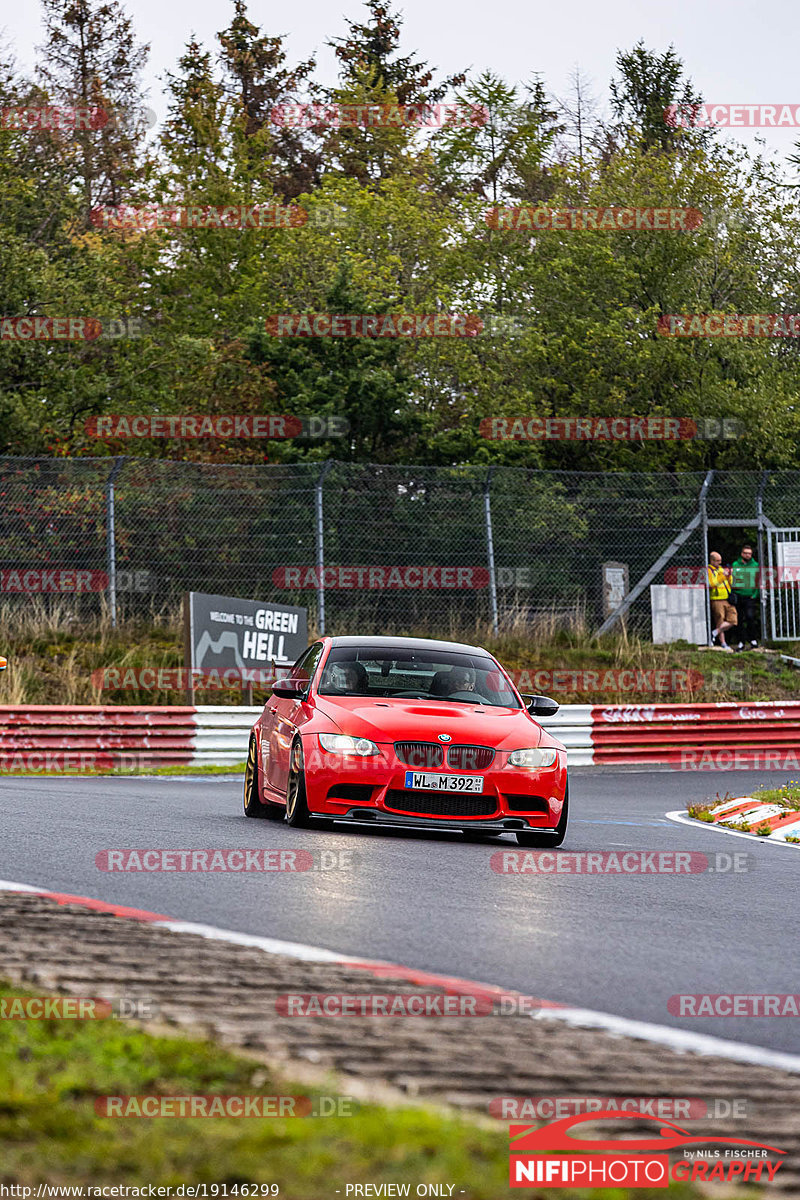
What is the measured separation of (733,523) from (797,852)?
15866 millimetres

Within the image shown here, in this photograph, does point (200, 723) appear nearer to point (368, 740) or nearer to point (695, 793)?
point (695, 793)

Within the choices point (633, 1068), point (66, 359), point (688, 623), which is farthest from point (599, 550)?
point (633, 1068)

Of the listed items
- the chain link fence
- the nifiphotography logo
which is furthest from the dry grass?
the nifiphotography logo

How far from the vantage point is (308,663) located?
1297 cm

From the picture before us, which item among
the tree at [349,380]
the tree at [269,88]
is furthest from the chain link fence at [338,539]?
the tree at [269,88]

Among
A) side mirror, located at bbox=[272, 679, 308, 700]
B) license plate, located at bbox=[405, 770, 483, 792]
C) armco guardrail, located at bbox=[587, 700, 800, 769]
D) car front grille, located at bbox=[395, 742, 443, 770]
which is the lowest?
armco guardrail, located at bbox=[587, 700, 800, 769]

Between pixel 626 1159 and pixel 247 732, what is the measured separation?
17176mm

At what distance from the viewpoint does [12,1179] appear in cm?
318

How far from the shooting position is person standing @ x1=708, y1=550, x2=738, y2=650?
26938mm

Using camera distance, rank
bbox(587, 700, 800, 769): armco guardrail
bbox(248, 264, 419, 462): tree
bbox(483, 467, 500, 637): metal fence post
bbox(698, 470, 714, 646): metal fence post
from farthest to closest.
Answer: bbox(248, 264, 419, 462): tree < bbox(698, 470, 714, 646): metal fence post < bbox(483, 467, 500, 637): metal fence post < bbox(587, 700, 800, 769): armco guardrail

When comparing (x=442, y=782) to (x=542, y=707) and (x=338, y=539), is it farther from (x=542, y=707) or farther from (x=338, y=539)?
(x=338, y=539)

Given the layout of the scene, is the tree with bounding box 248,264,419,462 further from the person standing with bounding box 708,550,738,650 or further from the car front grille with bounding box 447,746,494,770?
the car front grille with bounding box 447,746,494,770

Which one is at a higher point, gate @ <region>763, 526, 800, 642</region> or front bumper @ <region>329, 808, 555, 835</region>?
gate @ <region>763, 526, 800, 642</region>

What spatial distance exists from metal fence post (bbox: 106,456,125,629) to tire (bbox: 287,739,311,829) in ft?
39.1
